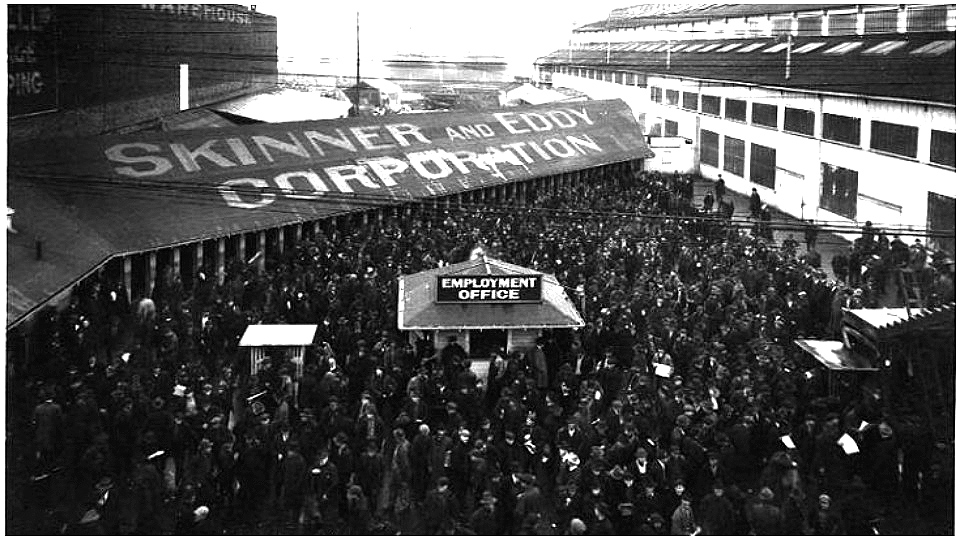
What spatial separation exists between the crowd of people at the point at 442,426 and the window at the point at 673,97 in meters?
37.2

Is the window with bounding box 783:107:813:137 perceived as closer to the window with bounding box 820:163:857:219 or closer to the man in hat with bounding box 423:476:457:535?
the window with bounding box 820:163:857:219

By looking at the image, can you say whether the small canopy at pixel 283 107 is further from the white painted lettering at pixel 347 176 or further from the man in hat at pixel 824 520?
the man in hat at pixel 824 520

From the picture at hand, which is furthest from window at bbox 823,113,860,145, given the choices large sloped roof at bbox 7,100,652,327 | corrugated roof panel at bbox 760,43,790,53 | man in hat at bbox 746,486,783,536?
man in hat at bbox 746,486,783,536

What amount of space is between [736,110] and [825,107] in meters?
10.4

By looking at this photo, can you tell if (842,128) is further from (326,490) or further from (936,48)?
(326,490)

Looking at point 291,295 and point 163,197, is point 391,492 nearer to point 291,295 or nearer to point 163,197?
point 291,295

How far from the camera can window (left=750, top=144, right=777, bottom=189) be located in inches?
1650

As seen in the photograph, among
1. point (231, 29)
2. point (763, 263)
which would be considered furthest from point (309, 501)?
point (231, 29)

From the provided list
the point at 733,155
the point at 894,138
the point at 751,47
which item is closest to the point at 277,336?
the point at 894,138

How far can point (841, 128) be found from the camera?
115 ft

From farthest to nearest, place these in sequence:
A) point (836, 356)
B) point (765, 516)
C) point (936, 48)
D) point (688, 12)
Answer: point (688, 12)
point (936, 48)
point (836, 356)
point (765, 516)

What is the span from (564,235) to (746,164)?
21.1 metres

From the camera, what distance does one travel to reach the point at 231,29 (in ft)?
194

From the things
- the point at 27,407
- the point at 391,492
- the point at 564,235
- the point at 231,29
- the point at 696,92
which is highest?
the point at 231,29
